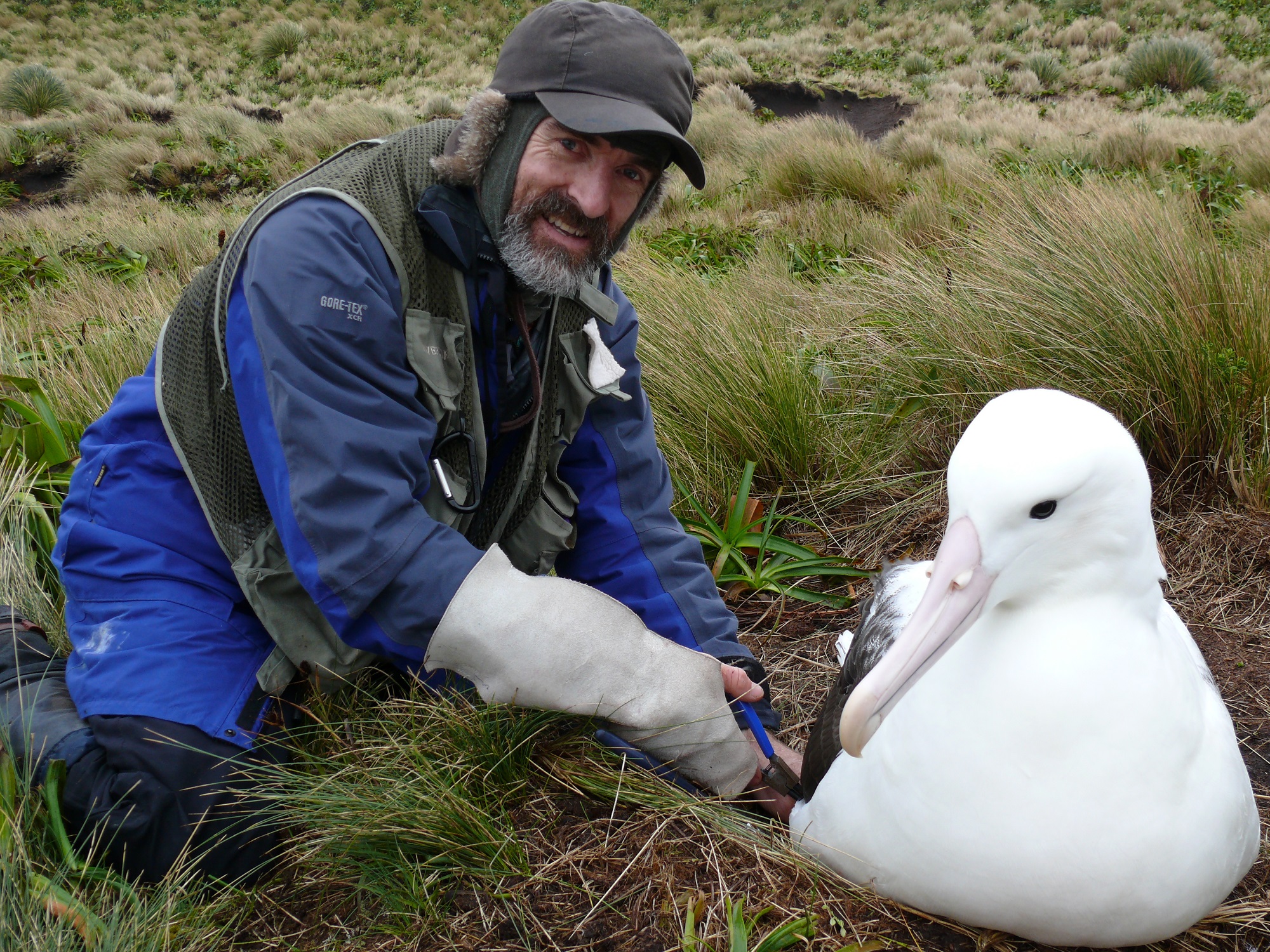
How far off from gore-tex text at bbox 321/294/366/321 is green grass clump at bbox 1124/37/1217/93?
1500 centimetres

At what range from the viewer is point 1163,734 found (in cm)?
128

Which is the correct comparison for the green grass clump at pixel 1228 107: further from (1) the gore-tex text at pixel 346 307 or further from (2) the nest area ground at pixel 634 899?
(1) the gore-tex text at pixel 346 307

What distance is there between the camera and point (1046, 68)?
1534 centimetres

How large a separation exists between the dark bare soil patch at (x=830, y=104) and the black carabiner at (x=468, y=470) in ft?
38.9

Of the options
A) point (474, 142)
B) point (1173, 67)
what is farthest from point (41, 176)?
point (1173, 67)

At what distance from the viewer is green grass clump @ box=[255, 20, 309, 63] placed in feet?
72.0

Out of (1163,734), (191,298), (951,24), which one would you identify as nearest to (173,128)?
(191,298)

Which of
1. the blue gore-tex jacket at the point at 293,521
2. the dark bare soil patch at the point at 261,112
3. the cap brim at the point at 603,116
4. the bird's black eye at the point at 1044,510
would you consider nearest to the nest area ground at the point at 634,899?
the blue gore-tex jacket at the point at 293,521

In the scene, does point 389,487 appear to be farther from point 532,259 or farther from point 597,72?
point 597,72

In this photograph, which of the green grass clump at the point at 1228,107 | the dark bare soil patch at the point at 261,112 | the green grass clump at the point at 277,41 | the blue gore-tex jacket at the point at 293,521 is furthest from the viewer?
the green grass clump at the point at 277,41

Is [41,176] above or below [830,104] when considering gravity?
below

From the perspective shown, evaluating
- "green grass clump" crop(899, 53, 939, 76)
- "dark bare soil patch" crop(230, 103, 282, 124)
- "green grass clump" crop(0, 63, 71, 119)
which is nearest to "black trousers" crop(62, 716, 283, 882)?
"dark bare soil patch" crop(230, 103, 282, 124)

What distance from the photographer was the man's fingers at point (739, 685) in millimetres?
1944

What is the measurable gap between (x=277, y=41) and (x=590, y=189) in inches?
934
